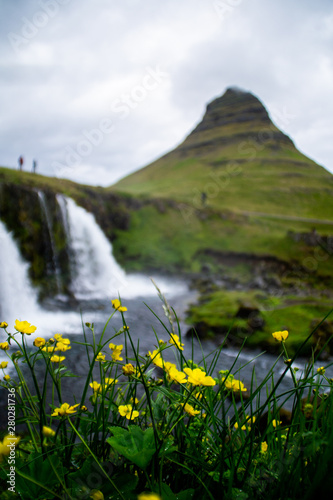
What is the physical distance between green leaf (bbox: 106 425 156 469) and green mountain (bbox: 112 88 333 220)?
34895 mm

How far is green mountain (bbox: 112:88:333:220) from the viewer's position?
60616 mm

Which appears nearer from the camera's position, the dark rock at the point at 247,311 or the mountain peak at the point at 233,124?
the dark rock at the point at 247,311

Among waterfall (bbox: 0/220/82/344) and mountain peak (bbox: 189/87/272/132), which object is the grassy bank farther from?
mountain peak (bbox: 189/87/272/132)

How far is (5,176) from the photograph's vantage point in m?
20.0

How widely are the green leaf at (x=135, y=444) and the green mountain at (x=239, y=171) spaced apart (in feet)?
114

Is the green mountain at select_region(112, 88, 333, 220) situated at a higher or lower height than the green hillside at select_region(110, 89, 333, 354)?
higher

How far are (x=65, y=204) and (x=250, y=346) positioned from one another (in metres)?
15.4

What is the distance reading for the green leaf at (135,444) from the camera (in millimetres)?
1067

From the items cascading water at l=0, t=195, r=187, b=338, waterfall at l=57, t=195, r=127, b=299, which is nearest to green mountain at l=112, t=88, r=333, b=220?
waterfall at l=57, t=195, r=127, b=299

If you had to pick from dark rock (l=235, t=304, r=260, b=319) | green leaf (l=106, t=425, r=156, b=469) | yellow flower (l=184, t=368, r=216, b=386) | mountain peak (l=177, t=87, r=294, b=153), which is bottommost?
dark rock (l=235, t=304, r=260, b=319)

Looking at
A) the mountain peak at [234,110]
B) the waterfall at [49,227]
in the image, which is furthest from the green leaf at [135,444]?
the mountain peak at [234,110]

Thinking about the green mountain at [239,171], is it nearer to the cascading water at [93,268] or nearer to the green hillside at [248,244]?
the green hillside at [248,244]

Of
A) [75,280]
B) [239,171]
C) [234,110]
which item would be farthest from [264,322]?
[234,110]

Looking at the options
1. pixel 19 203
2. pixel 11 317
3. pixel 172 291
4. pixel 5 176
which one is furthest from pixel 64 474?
pixel 5 176
